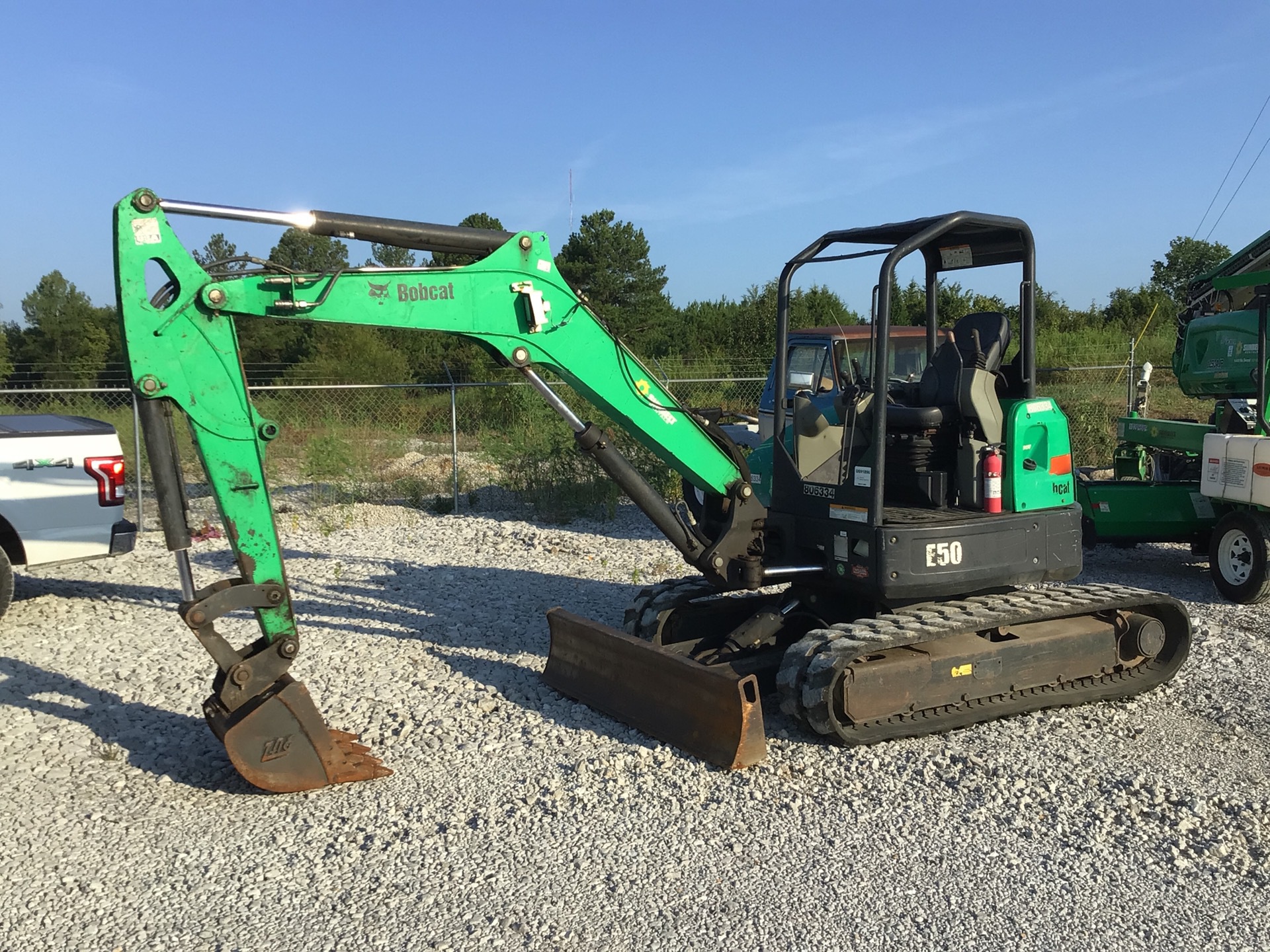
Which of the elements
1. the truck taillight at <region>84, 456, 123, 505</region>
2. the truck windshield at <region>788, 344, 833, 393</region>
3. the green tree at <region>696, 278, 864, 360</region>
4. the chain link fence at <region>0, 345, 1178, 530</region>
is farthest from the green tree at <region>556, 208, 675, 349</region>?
the truck taillight at <region>84, 456, 123, 505</region>

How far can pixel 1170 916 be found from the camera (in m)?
3.99

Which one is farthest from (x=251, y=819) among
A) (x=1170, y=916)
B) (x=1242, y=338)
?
(x=1242, y=338)

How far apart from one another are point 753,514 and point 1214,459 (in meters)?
5.03

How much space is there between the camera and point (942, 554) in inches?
226

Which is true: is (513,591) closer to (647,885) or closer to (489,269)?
(489,269)

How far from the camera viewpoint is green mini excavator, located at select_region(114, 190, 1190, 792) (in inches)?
188

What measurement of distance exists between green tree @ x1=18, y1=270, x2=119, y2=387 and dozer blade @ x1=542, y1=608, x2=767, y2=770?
87.2 ft

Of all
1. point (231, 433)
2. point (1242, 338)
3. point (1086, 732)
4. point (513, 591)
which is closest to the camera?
point (231, 433)

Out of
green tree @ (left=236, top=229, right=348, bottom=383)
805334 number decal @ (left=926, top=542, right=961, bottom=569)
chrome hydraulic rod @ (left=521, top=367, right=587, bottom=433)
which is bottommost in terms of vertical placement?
805334 number decal @ (left=926, top=542, right=961, bottom=569)

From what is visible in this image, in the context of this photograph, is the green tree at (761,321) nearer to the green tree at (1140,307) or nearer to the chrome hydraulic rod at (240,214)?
the green tree at (1140,307)

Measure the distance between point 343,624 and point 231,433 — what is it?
3582 mm

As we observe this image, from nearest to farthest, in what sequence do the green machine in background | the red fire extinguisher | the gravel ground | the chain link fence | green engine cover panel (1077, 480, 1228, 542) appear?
the gravel ground → the red fire extinguisher → the green machine in background → green engine cover panel (1077, 480, 1228, 542) → the chain link fence

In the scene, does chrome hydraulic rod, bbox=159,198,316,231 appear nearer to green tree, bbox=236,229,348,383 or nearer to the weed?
the weed

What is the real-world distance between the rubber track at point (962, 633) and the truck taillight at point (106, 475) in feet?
18.4
